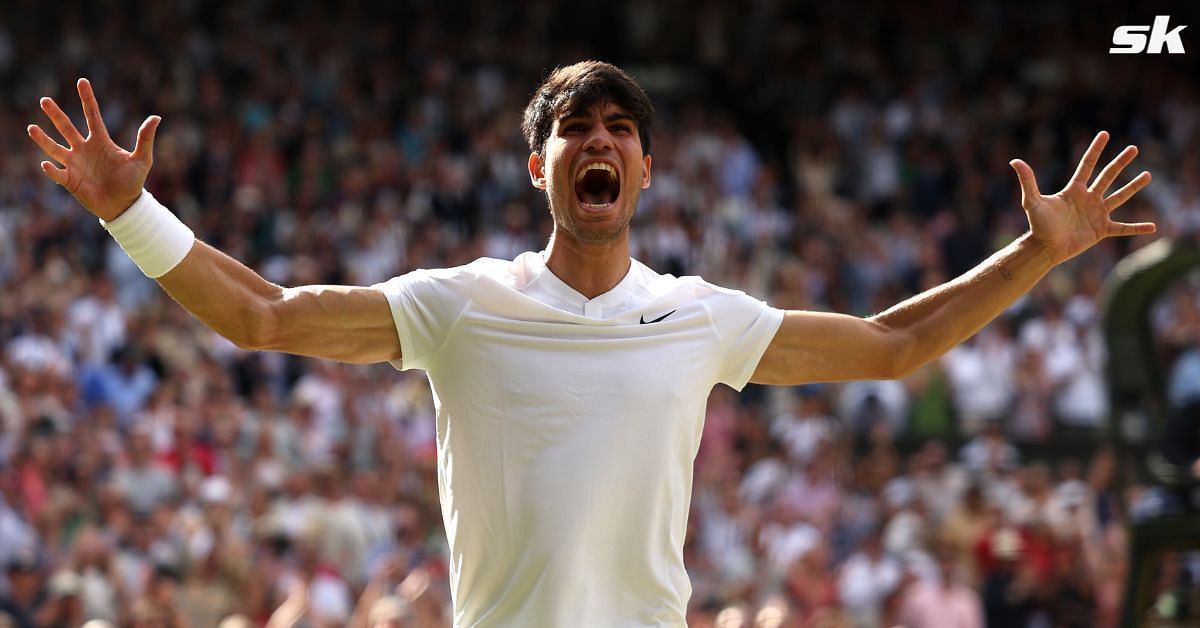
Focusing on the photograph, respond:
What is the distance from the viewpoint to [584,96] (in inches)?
160

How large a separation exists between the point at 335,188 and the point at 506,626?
1241cm

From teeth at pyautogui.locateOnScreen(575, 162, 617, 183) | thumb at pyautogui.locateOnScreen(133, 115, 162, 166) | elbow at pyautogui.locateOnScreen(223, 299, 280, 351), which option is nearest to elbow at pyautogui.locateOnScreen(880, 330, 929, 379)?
teeth at pyautogui.locateOnScreen(575, 162, 617, 183)

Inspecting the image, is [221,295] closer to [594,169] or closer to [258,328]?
[258,328]

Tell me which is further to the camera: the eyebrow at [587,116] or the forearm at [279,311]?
the eyebrow at [587,116]

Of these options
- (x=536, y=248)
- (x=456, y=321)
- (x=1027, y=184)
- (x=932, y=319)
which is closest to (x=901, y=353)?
(x=932, y=319)

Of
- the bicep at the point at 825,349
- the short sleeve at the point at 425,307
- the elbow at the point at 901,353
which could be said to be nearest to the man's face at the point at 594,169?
the short sleeve at the point at 425,307

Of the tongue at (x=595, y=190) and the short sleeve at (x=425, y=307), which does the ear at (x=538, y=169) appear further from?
the short sleeve at (x=425, y=307)

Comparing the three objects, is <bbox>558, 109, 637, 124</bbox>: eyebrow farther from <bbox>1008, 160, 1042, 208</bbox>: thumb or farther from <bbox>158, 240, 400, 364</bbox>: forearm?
<bbox>1008, 160, 1042, 208</bbox>: thumb

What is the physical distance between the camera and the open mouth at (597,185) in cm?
403

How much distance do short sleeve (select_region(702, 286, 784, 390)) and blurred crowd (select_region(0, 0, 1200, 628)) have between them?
325 centimetres

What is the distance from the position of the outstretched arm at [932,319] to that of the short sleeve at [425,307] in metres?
0.72

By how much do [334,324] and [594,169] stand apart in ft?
2.23

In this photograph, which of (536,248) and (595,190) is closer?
(595,190)

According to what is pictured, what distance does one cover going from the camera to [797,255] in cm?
1595
